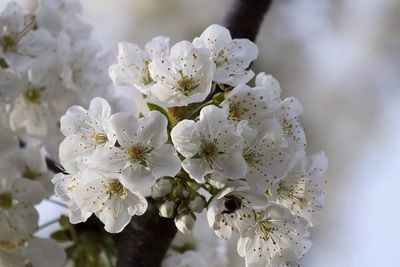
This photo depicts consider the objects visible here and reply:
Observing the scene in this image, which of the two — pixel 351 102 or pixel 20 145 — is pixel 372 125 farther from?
pixel 20 145

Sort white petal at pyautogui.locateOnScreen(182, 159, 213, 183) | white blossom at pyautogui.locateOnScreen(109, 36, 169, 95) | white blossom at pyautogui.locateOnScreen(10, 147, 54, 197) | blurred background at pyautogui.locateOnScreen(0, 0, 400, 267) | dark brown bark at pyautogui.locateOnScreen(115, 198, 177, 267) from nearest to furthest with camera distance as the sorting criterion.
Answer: white petal at pyautogui.locateOnScreen(182, 159, 213, 183)
white blossom at pyautogui.locateOnScreen(109, 36, 169, 95)
dark brown bark at pyautogui.locateOnScreen(115, 198, 177, 267)
white blossom at pyautogui.locateOnScreen(10, 147, 54, 197)
blurred background at pyautogui.locateOnScreen(0, 0, 400, 267)

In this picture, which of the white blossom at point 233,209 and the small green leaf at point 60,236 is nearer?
the white blossom at point 233,209

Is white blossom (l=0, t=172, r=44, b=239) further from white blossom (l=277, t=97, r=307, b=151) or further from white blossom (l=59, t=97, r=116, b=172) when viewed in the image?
white blossom (l=277, t=97, r=307, b=151)

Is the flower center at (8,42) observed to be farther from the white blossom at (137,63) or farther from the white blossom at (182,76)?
the white blossom at (182,76)

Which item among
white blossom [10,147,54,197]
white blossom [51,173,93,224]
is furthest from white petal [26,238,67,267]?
white blossom [51,173,93,224]

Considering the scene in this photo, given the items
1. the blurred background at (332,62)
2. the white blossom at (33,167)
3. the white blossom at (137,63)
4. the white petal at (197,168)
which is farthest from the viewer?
the blurred background at (332,62)

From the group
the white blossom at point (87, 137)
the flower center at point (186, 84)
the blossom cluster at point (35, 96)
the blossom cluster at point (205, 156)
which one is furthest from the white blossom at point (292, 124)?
the blossom cluster at point (35, 96)

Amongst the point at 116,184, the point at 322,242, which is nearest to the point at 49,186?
the point at 116,184
